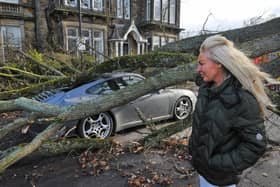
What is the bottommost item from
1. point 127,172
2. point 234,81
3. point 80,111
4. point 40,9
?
point 127,172

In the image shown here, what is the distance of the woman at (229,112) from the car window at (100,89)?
3.39 metres

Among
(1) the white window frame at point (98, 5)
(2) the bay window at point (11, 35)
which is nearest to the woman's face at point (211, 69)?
(2) the bay window at point (11, 35)

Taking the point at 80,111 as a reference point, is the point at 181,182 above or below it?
below

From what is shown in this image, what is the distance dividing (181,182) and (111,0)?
15828mm

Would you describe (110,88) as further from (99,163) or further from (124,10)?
(124,10)

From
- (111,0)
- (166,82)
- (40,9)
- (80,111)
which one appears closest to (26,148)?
(80,111)

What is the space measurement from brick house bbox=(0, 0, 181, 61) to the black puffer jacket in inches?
342

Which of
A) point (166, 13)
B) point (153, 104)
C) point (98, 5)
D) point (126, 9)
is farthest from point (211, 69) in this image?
point (166, 13)

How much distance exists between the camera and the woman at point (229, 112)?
1.40m

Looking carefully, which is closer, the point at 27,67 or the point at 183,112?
the point at 183,112

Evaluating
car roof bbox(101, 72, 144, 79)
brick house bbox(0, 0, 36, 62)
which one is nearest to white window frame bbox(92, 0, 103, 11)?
brick house bbox(0, 0, 36, 62)

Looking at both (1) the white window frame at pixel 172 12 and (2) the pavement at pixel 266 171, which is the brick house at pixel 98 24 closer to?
(1) the white window frame at pixel 172 12

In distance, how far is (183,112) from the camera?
5.89 m

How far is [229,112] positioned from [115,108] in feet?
11.5
